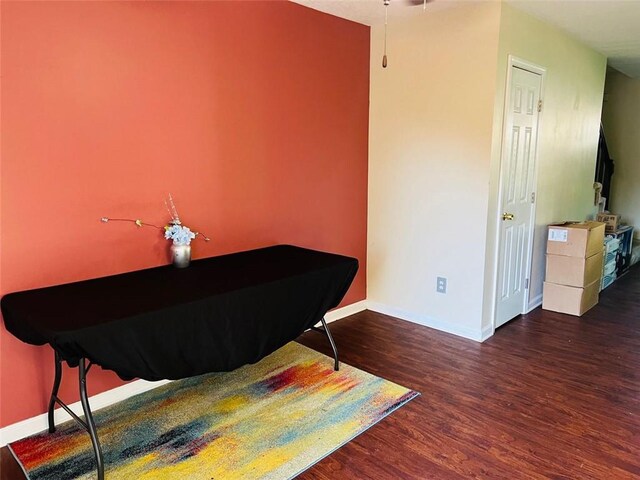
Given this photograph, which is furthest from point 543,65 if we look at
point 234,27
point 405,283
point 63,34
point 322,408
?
point 63,34

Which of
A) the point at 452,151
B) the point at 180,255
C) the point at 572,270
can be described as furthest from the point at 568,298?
the point at 180,255

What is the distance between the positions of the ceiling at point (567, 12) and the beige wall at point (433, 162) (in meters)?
0.20

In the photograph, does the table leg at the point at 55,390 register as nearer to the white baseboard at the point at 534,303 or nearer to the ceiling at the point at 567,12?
the ceiling at the point at 567,12

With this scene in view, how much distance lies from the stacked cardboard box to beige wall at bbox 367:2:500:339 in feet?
3.47

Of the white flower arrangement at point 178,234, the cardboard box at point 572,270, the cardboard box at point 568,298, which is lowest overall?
the cardboard box at point 568,298

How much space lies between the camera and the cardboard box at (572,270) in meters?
3.88

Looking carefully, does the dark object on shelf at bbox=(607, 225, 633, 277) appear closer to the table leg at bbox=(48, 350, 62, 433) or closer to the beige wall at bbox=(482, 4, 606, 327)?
the beige wall at bbox=(482, 4, 606, 327)

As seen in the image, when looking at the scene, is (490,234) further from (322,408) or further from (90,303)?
(90,303)

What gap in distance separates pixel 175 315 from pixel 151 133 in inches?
43.2

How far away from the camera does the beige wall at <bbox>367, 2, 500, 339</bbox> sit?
3.22 metres

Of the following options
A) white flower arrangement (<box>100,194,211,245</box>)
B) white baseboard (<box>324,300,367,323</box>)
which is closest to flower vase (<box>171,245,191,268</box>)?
white flower arrangement (<box>100,194,211,245</box>)

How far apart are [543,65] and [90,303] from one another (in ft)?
11.7

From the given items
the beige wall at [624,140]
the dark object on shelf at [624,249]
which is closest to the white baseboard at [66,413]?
the dark object on shelf at [624,249]

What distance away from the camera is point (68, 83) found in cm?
223
